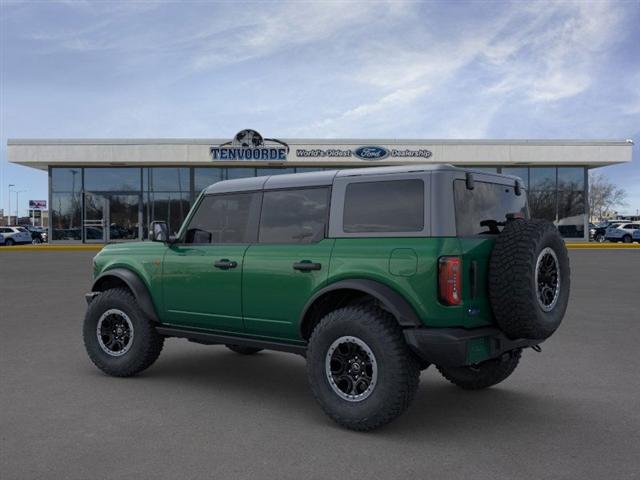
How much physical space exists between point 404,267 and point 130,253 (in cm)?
327

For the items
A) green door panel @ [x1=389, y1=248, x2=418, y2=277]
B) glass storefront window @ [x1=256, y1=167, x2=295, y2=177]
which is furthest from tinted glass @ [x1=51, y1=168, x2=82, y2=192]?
green door panel @ [x1=389, y1=248, x2=418, y2=277]

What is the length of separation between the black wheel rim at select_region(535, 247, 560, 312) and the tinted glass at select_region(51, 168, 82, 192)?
36027 millimetres

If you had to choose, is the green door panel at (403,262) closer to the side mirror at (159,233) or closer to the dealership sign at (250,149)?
the side mirror at (159,233)

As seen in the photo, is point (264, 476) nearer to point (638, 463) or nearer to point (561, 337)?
point (638, 463)

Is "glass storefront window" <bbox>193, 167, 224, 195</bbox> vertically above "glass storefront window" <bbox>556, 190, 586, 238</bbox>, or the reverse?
"glass storefront window" <bbox>193, 167, 224, 195</bbox>

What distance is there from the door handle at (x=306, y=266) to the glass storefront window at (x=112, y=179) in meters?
33.9

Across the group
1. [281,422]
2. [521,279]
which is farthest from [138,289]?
[521,279]

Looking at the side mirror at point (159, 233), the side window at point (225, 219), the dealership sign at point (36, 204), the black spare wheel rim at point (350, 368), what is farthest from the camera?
the dealership sign at point (36, 204)

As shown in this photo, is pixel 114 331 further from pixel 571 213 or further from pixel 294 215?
pixel 571 213

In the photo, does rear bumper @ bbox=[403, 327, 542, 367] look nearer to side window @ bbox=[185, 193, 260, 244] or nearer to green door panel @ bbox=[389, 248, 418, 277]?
green door panel @ bbox=[389, 248, 418, 277]

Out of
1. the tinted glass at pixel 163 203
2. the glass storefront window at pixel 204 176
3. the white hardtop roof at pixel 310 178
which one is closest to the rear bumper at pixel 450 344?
the white hardtop roof at pixel 310 178

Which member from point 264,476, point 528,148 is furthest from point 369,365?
point 528,148

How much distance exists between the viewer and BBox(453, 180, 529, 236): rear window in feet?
15.3

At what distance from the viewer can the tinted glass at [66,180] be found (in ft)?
121
